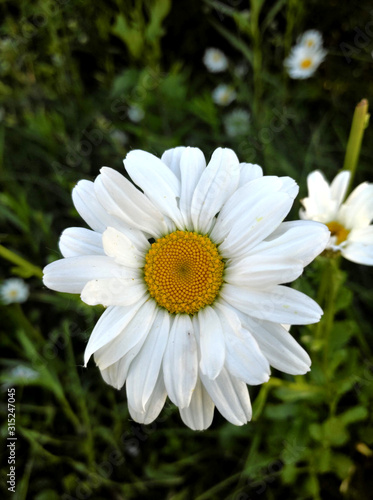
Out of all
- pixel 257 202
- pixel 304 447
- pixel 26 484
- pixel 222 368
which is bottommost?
pixel 26 484

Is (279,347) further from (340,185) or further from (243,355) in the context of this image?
(340,185)

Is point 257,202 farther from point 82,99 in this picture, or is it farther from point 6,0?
point 6,0

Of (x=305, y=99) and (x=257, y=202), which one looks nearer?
(x=257, y=202)

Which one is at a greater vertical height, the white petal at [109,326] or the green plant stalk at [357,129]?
the green plant stalk at [357,129]

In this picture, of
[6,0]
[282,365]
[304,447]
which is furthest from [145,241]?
[6,0]

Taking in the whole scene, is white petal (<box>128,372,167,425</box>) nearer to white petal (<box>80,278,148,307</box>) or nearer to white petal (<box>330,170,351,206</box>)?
white petal (<box>80,278,148,307</box>)

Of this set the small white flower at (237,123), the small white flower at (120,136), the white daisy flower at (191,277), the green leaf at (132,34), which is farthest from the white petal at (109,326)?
the small white flower at (120,136)

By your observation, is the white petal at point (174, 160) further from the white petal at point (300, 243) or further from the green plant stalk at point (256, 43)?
the green plant stalk at point (256, 43)
